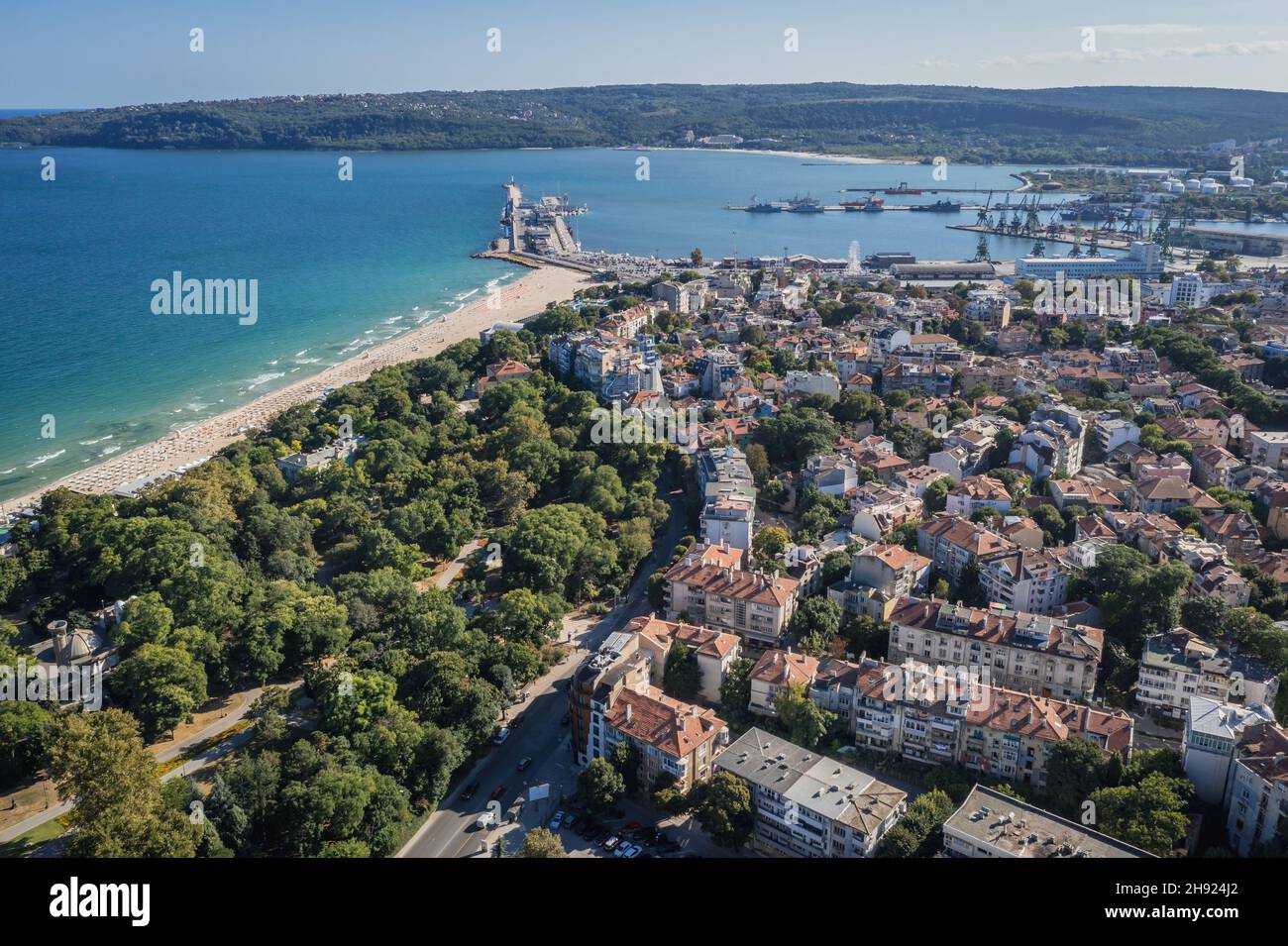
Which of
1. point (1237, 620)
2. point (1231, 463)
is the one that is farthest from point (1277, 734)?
point (1231, 463)

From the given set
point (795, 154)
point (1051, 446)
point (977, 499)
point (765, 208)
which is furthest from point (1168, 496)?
point (795, 154)

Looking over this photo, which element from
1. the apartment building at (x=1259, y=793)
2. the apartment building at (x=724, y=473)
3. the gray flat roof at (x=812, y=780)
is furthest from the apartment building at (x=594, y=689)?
the apartment building at (x=1259, y=793)

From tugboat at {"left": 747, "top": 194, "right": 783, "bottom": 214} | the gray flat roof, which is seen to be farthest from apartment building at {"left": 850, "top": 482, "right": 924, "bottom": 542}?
tugboat at {"left": 747, "top": 194, "right": 783, "bottom": 214}

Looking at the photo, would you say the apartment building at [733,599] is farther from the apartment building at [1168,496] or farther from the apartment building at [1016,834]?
the apartment building at [1168,496]

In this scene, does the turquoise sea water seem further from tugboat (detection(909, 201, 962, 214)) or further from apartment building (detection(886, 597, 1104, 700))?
apartment building (detection(886, 597, 1104, 700))

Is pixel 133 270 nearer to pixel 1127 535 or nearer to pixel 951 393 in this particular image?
pixel 951 393
